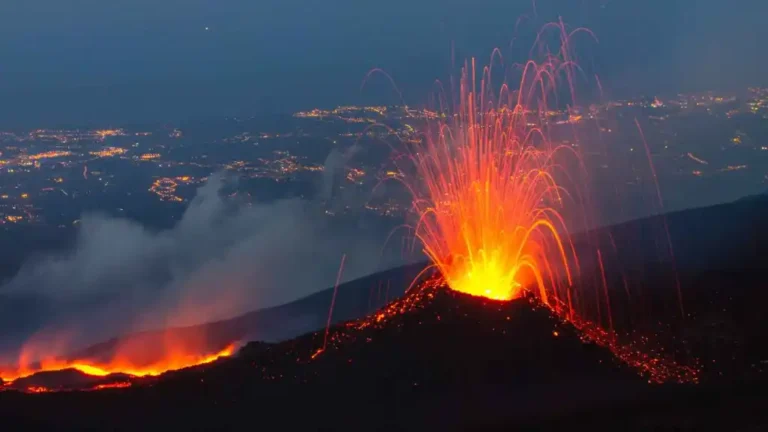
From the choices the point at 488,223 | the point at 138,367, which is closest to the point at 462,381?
the point at 488,223

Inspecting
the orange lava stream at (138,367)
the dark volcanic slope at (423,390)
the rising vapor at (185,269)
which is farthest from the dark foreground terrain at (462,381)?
the rising vapor at (185,269)

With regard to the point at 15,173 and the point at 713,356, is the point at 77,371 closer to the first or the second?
the point at 713,356

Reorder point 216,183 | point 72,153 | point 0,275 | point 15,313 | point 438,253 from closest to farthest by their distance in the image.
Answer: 1. point 438,253
2. point 15,313
3. point 0,275
4. point 216,183
5. point 72,153

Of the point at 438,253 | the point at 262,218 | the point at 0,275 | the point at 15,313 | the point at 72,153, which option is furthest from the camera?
the point at 72,153

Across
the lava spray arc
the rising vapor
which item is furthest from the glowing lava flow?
the rising vapor

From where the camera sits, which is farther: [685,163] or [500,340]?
[685,163]

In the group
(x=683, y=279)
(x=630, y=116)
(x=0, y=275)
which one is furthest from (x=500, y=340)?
(x=630, y=116)

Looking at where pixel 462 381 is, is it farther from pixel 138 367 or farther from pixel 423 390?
pixel 138 367

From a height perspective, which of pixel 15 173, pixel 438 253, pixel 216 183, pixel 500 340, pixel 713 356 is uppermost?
pixel 15 173
